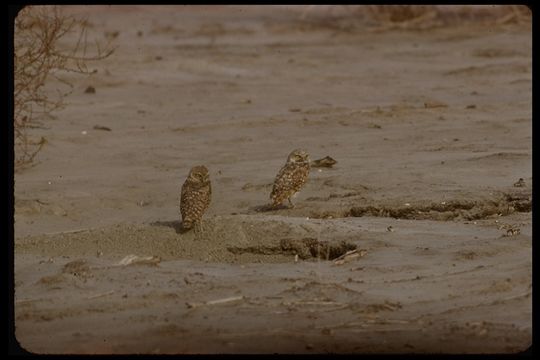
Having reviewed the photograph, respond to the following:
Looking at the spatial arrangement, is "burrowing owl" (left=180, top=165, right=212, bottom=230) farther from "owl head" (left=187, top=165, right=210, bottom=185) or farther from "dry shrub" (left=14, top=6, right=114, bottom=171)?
"dry shrub" (left=14, top=6, right=114, bottom=171)

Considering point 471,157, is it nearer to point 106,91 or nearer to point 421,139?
point 421,139

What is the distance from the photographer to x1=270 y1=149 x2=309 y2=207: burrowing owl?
9250 millimetres

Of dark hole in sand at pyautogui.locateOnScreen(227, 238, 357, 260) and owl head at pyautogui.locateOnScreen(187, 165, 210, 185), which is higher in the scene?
owl head at pyautogui.locateOnScreen(187, 165, 210, 185)

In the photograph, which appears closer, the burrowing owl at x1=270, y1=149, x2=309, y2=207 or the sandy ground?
the sandy ground

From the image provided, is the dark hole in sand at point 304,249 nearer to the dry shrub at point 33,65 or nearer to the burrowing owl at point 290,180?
the burrowing owl at point 290,180

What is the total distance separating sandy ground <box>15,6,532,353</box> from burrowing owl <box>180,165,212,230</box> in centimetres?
12

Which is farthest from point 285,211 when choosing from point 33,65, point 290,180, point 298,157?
point 33,65

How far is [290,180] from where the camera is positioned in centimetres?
927

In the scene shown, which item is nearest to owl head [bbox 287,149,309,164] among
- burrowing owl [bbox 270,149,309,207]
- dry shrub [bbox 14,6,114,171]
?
burrowing owl [bbox 270,149,309,207]

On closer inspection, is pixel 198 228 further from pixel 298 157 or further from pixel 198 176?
pixel 298 157

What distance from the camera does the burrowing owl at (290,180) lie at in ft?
30.3
